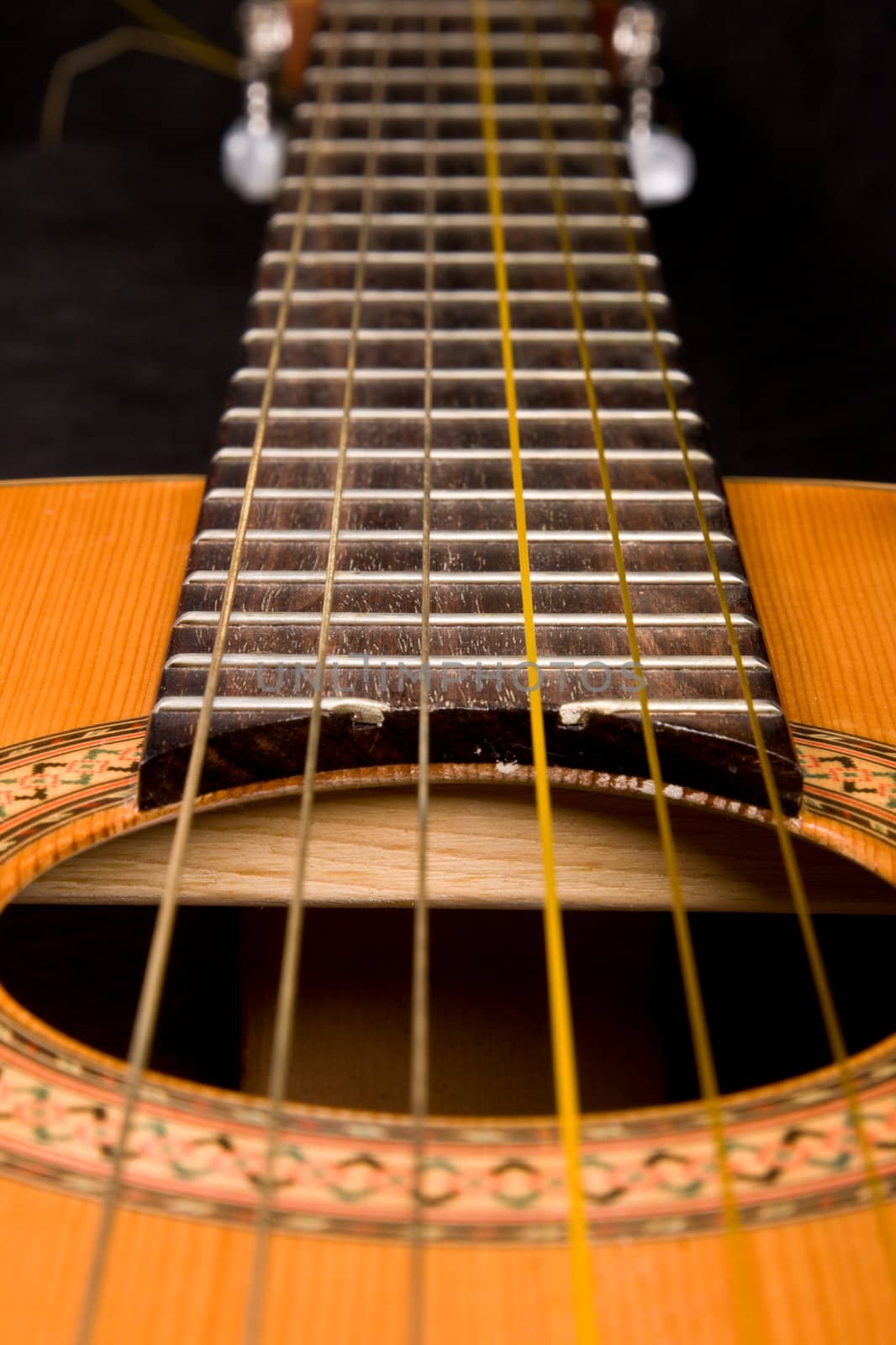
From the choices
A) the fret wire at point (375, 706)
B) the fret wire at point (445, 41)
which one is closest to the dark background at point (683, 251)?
the fret wire at point (445, 41)

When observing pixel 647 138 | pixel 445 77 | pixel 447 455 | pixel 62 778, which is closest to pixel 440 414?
pixel 447 455

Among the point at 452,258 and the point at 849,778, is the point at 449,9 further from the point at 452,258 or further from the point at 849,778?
the point at 849,778

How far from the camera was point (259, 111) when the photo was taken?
6.09ft

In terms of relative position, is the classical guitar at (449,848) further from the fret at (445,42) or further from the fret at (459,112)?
the fret at (445,42)

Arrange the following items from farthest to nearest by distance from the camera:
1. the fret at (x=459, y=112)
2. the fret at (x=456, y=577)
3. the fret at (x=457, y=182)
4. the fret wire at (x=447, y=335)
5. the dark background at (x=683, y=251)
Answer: the dark background at (x=683, y=251), the fret at (x=459, y=112), the fret at (x=457, y=182), the fret wire at (x=447, y=335), the fret at (x=456, y=577)

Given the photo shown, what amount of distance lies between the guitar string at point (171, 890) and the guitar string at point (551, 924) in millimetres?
162

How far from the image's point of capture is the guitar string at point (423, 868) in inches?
20.9

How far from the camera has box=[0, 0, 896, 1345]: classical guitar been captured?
54cm

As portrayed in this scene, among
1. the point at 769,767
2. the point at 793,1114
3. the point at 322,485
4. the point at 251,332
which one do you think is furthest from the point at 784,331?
the point at 793,1114

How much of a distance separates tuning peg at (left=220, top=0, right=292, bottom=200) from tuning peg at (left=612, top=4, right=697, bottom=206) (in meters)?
0.40

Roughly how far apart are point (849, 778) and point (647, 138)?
4.23ft

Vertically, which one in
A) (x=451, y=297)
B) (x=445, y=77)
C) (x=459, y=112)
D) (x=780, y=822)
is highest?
(x=445, y=77)

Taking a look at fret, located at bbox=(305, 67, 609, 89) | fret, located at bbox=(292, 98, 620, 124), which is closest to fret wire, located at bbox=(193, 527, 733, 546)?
fret, located at bbox=(292, 98, 620, 124)

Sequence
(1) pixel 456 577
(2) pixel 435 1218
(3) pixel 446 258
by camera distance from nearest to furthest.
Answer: (2) pixel 435 1218
(1) pixel 456 577
(3) pixel 446 258
